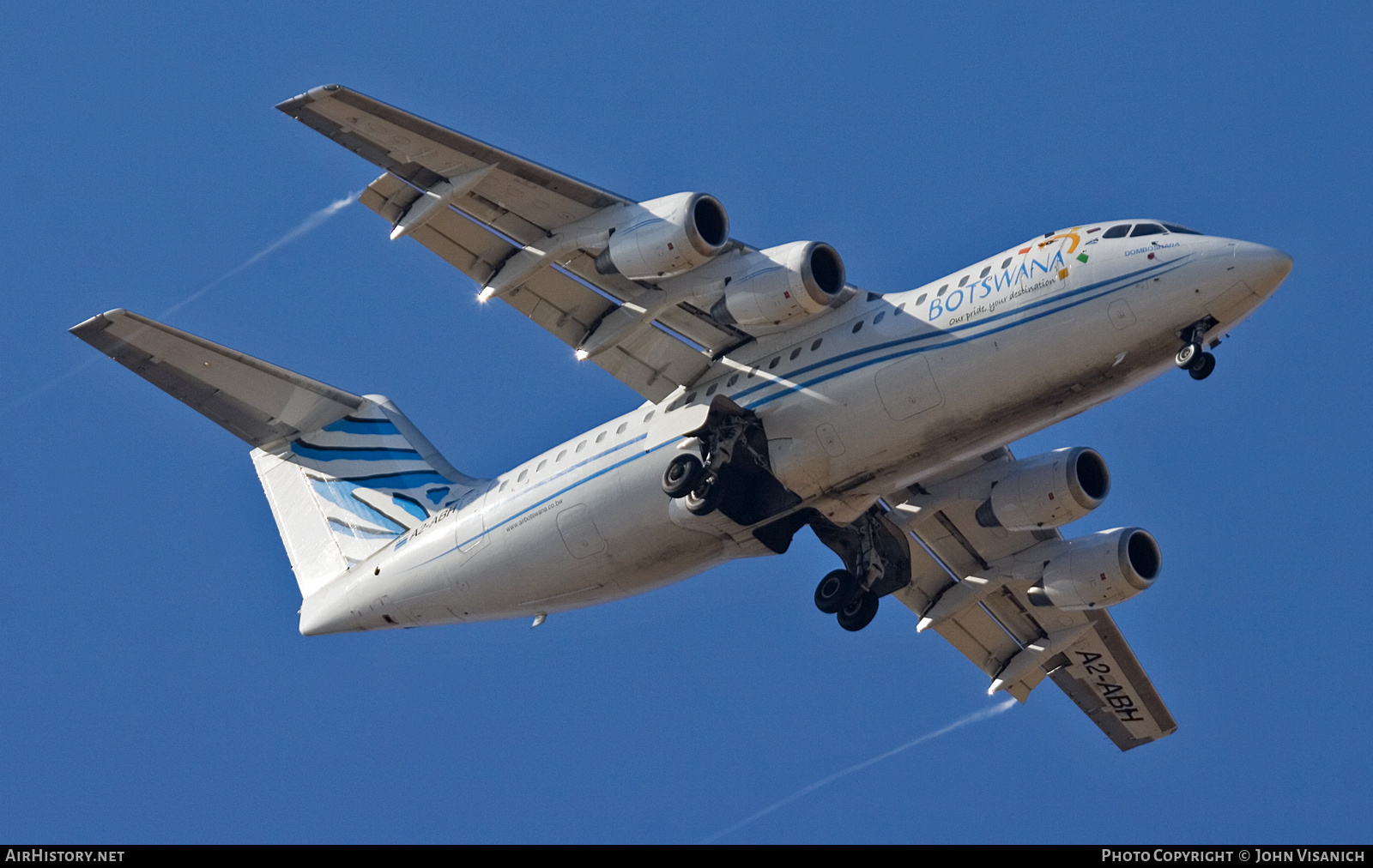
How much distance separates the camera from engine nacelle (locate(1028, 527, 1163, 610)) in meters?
18.6

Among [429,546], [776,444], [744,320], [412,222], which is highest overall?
[412,222]

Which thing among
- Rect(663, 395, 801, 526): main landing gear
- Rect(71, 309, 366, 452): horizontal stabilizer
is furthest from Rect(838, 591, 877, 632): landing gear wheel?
Rect(71, 309, 366, 452): horizontal stabilizer

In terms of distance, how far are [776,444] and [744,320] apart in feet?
4.02

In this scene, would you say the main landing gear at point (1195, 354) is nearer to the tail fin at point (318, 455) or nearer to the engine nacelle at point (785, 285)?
the engine nacelle at point (785, 285)

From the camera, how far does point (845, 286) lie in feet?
53.6

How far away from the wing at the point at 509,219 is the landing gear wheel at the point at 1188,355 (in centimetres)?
404

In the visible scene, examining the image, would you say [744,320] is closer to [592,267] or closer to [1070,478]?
[592,267]

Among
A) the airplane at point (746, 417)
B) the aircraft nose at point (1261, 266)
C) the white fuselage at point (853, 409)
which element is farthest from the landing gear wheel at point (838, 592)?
the aircraft nose at point (1261, 266)

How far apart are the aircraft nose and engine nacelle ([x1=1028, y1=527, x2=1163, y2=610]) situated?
4802mm

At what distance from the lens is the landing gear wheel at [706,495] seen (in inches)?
640

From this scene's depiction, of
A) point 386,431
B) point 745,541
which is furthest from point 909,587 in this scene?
point 386,431

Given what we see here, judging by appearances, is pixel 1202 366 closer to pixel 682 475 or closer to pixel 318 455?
pixel 682 475

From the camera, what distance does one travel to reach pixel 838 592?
17.9 m

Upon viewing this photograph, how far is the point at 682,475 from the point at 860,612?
8.64 ft
